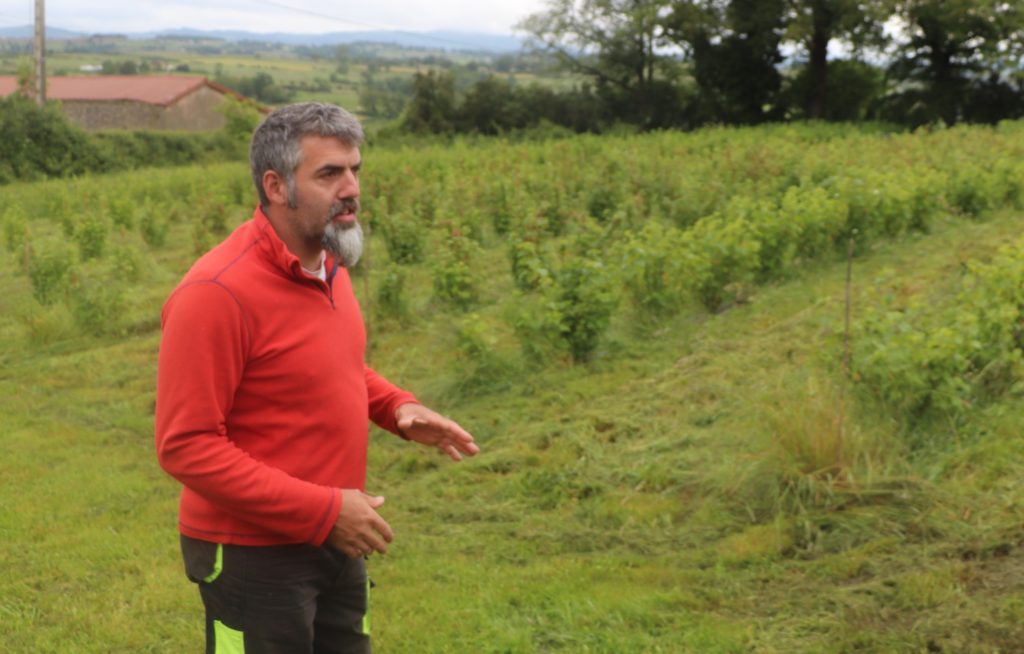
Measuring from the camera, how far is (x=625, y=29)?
39.3 meters

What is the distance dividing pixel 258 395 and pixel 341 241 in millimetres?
390

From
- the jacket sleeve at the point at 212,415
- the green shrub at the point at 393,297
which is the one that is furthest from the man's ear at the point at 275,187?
the green shrub at the point at 393,297

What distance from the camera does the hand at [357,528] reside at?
238 centimetres

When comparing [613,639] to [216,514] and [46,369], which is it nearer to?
[216,514]

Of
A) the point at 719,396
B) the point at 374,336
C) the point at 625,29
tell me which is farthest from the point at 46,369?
the point at 625,29

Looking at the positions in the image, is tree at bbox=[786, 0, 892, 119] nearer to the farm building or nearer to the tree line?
the tree line

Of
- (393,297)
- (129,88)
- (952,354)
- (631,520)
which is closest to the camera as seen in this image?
(631,520)

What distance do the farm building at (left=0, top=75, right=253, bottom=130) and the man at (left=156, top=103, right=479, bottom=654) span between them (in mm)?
43405

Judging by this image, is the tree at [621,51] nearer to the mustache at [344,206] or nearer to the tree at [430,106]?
the tree at [430,106]

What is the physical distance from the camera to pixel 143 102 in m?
44.7

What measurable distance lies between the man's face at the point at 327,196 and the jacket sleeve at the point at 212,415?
0.89 feet

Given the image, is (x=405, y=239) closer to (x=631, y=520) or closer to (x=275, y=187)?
(x=631, y=520)

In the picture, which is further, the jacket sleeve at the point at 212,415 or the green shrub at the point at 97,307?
the green shrub at the point at 97,307

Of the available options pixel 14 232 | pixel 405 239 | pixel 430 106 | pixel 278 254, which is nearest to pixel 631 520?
pixel 278 254
